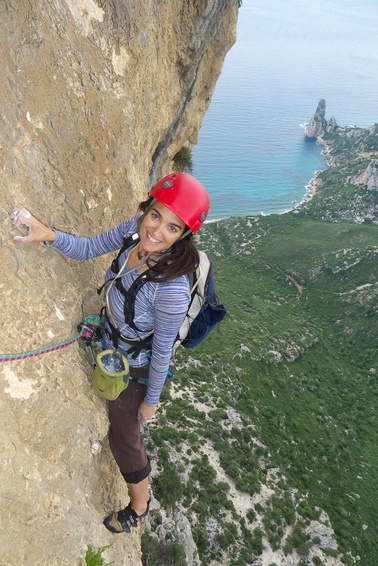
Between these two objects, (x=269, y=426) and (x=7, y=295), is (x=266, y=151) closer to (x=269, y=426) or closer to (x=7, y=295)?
(x=269, y=426)

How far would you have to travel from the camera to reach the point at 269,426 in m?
36.4

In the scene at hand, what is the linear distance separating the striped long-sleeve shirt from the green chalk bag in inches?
7.5

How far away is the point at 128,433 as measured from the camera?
5.05 m

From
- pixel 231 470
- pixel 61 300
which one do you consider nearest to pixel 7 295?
pixel 61 300

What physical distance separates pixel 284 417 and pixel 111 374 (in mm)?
38451

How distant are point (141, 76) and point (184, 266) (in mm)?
6292

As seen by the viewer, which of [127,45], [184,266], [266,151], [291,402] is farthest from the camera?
[266,151]

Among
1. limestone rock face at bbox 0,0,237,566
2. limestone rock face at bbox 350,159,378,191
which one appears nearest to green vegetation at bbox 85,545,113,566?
limestone rock face at bbox 0,0,237,566

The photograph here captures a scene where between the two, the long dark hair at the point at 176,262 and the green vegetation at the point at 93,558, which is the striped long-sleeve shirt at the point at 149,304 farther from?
the green vegetation at the point at 93,558

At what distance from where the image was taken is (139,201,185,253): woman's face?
3.90 m

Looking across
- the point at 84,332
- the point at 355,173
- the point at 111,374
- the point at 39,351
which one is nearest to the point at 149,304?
the point at 111,374

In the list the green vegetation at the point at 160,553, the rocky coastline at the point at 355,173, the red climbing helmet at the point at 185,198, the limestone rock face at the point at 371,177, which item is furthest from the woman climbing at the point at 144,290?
the limestone rock face at the point at 371,177

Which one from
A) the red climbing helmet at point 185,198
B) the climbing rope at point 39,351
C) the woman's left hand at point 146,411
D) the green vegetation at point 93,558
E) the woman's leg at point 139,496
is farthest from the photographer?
the woman's leg at point 139,496

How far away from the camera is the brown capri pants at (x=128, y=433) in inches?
195
